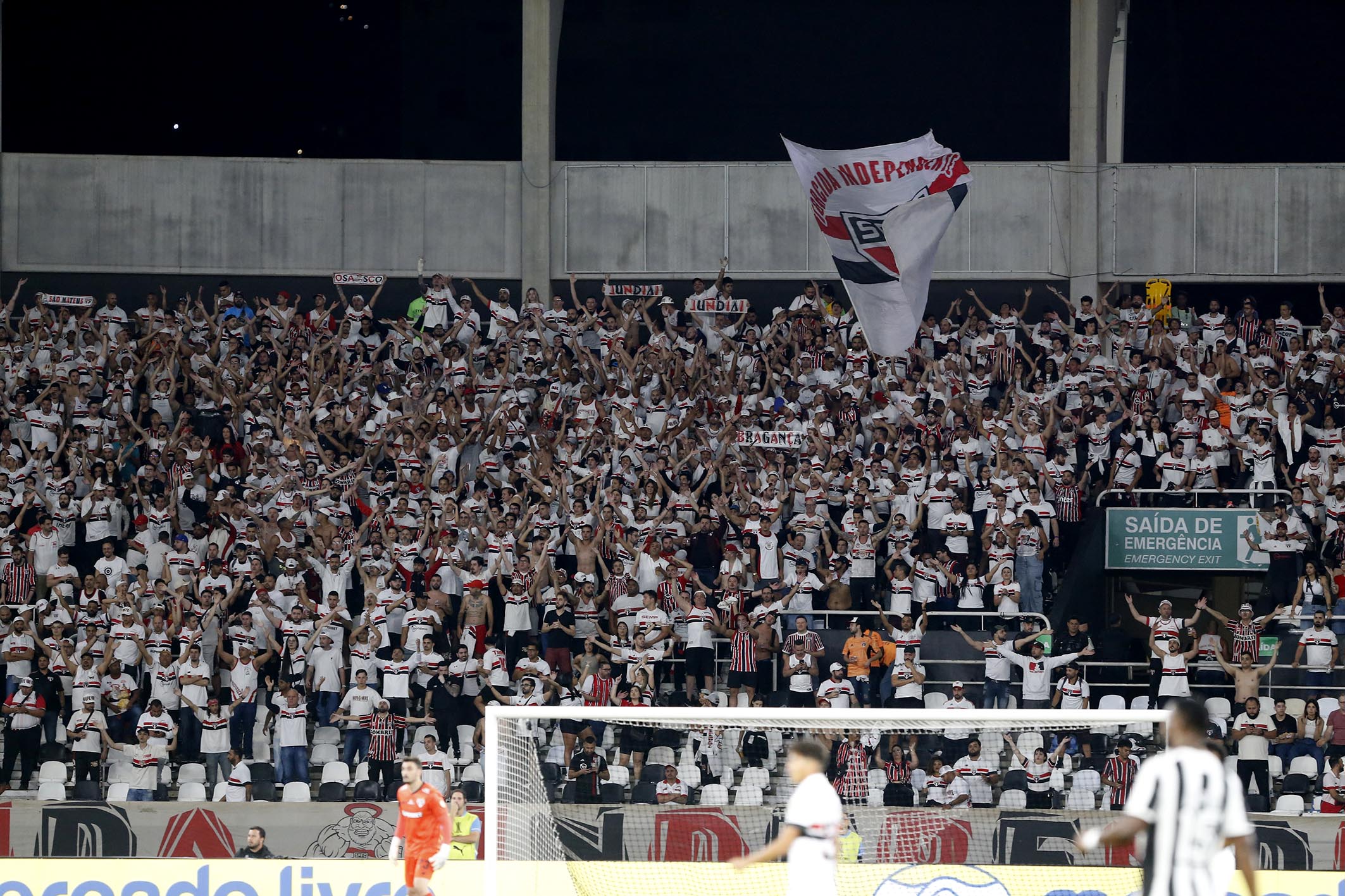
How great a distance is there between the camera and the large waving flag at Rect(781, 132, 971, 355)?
2047 centimetres

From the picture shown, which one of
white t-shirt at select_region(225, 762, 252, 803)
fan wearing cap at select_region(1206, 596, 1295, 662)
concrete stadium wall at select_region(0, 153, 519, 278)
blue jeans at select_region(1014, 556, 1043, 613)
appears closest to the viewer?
white t-shirt at select_region(225, 762, 252, 803)

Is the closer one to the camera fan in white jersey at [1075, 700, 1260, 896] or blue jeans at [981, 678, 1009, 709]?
fan in white jersey at [1075, 700, 1260, 896]

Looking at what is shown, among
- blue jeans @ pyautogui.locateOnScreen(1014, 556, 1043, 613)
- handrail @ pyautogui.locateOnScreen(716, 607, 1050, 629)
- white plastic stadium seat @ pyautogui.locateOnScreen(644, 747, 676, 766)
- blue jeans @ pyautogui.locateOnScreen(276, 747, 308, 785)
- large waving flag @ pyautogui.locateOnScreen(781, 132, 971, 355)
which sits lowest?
blue jeans @ pyautogui.locateOnScreen(276, 747, 308, 785)

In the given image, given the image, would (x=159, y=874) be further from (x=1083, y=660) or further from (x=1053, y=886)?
(x=1083, y=660)

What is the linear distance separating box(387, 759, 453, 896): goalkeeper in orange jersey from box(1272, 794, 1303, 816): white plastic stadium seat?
29.6 feet

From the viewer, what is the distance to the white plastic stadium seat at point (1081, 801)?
52.4 ft

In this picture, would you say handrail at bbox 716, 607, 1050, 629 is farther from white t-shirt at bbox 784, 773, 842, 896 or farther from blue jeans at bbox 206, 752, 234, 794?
white t-shirt at bbox 784, 773, 842, 896

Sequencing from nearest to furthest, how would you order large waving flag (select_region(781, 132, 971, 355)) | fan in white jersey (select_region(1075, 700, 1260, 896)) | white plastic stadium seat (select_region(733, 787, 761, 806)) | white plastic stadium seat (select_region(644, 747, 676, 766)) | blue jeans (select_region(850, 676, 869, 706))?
fan in white jersey (select_region(1075, 700, 1260, 896)), white plastic stadium seat (select_region(733, 787, 761, 806)), white plastic stadium seat (select_region(644, 747, 676, 766)), blue jeans (select_region(850, 676, 869, 706)), large waving flag (select_region(781, 132, 971, 355))

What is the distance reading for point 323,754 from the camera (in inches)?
747

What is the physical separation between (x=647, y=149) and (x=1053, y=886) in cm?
1859

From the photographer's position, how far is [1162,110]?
29500 mm

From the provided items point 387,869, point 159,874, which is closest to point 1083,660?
point 387,869

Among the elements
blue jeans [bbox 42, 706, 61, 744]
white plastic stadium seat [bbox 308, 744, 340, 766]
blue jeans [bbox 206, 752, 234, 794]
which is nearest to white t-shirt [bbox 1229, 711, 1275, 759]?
white plastic stadium seat [bbox 308, 744, 340, 766]

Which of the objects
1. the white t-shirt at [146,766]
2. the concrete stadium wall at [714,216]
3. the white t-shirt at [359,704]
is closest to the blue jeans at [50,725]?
the white t-shirt at [146,766]
